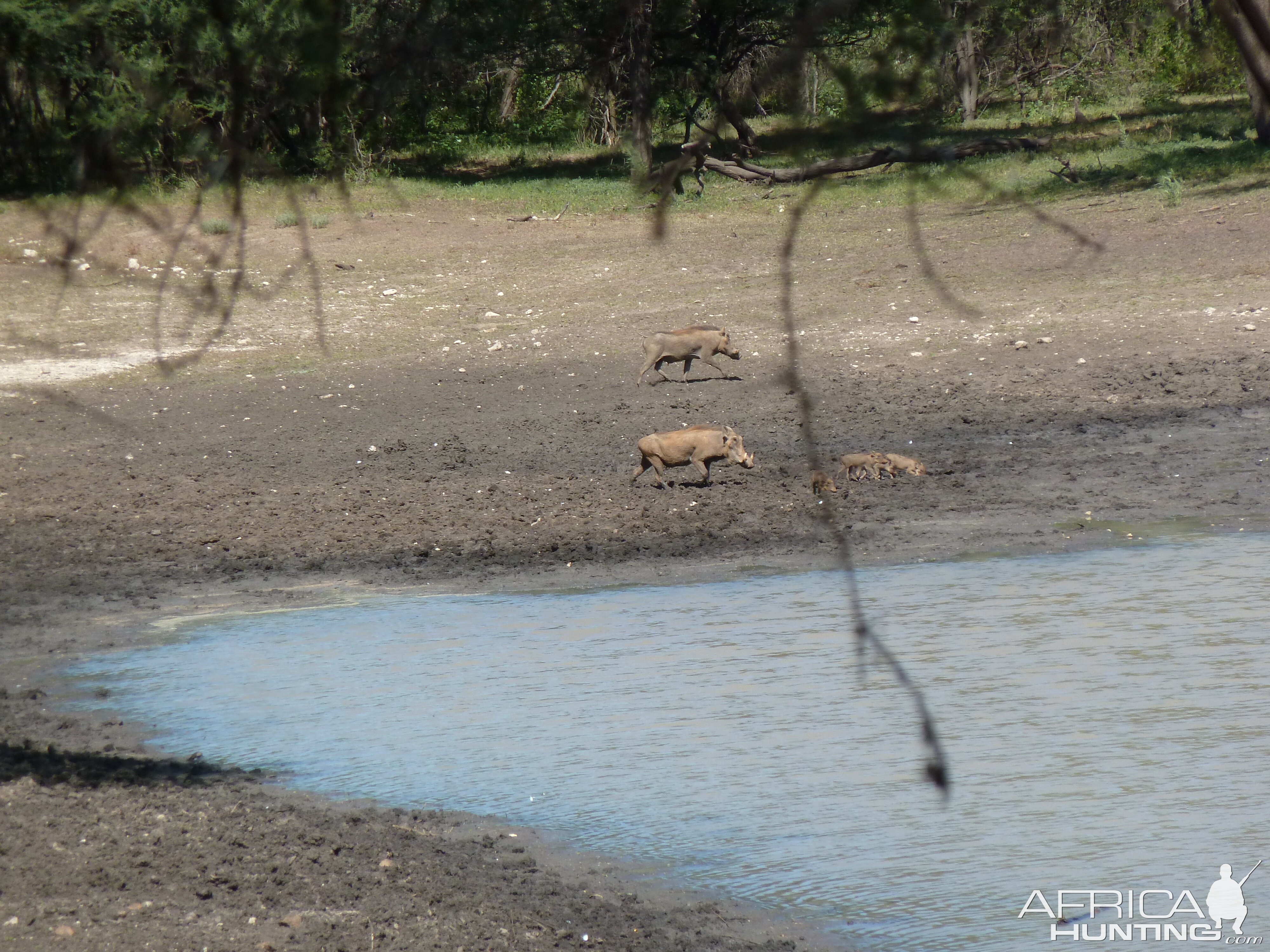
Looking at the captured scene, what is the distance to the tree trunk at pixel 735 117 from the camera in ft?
5.26

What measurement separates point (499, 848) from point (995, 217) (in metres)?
12.1

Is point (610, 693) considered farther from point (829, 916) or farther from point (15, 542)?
point (15, 542)

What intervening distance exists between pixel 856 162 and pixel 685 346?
30.8 ft

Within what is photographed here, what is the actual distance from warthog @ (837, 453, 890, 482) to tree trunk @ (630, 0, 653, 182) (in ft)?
23.0

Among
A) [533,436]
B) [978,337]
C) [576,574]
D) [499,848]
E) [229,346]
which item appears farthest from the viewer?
[229,346]

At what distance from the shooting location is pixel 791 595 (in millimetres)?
7395

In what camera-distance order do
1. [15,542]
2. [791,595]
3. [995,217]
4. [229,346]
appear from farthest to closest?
[995,217] < [229,346] < [15,542] < [791,595]

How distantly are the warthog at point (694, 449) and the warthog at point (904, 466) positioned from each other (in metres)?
0.83

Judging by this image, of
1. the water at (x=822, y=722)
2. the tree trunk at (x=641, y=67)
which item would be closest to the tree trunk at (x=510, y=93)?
the tree trunk at (x=641, y=67)

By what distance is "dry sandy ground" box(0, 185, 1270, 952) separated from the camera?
14.2 feet

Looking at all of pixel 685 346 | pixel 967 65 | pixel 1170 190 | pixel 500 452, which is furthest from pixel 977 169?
pixel 967 65

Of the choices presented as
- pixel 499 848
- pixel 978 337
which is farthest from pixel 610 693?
pixel 978 337

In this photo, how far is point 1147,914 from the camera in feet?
13.7

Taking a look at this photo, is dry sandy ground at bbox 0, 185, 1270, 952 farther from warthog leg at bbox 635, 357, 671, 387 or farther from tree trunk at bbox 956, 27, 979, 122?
tree trunk at bbox 956, 27, 979, 122
